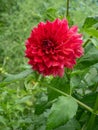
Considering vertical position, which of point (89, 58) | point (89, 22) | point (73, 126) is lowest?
point (73, 126)

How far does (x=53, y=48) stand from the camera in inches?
44.1

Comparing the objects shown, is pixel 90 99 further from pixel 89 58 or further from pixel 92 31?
pixel 92 31

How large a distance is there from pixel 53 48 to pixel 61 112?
16cm

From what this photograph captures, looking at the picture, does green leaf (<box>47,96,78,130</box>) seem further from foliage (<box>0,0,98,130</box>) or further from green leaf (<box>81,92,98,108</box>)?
green leaf (<box>81,92,98,108</box>)

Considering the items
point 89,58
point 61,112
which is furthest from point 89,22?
point 61,112

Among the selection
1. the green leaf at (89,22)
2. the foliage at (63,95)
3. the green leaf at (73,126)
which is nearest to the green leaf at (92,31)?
the foliage at (63,95)

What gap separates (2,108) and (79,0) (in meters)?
2.66

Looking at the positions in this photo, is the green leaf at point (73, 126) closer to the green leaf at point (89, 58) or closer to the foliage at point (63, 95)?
the foliage at point (63, 95)

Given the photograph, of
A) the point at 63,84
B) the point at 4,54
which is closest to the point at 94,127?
the point at 63,84

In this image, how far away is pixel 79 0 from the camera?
169 inches

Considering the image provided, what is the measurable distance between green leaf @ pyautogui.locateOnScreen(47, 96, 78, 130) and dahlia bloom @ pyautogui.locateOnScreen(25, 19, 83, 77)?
82 millimetres

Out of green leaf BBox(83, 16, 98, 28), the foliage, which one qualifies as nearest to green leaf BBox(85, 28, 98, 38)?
the foliage

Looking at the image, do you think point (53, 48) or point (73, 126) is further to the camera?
point (73, 126)

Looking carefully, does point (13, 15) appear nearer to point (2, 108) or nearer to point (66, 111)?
point (2, 108)
